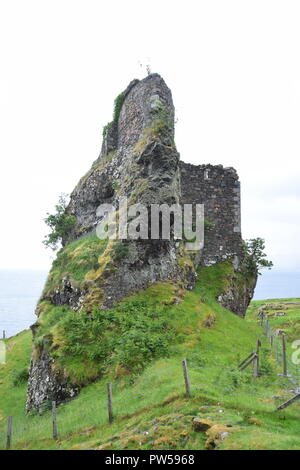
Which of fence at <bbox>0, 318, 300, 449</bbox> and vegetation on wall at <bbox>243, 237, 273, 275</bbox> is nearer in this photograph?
fence at <bbox>0, 318, 300, 449</bbox>

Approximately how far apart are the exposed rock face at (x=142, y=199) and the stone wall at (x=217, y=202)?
9 centimetres

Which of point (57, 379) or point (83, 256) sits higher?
point (83, 256)

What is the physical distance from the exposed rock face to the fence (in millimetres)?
2393

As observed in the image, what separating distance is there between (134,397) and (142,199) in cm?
1327

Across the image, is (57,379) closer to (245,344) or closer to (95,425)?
(95,425)

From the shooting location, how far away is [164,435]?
10.7m

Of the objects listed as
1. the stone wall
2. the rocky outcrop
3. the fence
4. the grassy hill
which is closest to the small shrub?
the grassy hill

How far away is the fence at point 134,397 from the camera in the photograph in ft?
44.2

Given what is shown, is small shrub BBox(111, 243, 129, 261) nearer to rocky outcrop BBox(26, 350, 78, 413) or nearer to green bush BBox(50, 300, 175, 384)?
green bush BBox(50, 300, 175, 384)

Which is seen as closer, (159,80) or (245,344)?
(245,344)

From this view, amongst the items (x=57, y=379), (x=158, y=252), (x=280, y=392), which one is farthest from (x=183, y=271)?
(x=280, y=392)

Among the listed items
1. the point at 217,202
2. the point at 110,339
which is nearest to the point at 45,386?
the point at 110,339

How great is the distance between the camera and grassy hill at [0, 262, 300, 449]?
34.8 feet

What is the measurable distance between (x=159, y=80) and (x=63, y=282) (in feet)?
56.7
